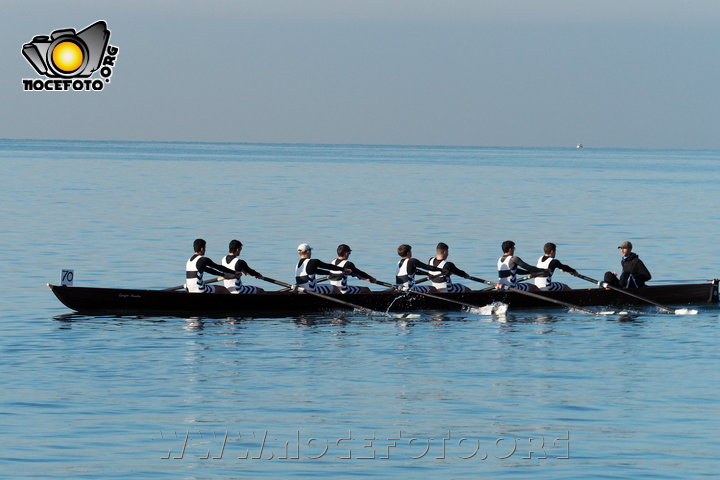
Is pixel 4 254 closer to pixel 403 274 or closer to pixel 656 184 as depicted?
pixel 403 274

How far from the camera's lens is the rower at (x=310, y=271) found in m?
30.1

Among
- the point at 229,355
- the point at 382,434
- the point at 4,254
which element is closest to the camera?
the point at 382,434

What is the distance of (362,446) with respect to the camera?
1827cm

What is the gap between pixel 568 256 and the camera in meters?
50.4

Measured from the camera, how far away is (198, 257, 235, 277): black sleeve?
2912 centimetres

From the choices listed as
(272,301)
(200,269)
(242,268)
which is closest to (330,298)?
(272,301)

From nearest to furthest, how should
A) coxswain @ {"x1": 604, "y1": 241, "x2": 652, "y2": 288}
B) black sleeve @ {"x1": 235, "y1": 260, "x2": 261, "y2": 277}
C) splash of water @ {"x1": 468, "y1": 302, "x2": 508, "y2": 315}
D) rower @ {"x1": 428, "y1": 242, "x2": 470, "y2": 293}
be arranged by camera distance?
black sleeve @ {"x1": 235, "y1": 260, "x2": 261, "y2": 277} → rower @ {"x1": 428, "y1": 242, "x2": 470, "y2": 293} → splash of water @ {"x1": 468, "y1": 302, "x2": 508, "y2": 315} → coxswain @ {"x1": 604, "y1": 241, "x2": 652, "y2": 288}

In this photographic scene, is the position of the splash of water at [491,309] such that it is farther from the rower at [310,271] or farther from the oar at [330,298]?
the rower at [310,271]

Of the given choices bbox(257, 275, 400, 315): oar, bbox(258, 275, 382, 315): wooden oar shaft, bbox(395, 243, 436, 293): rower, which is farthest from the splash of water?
bbox(258, 275, 382, 315): wooden oar shaft

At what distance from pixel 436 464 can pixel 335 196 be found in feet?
241

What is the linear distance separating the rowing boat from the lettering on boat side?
1065 centimetres

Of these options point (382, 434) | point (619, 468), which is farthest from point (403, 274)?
point (619, 468)

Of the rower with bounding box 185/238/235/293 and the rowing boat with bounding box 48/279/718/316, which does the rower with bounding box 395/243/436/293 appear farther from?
the rower with bounding box 185/238/235/293

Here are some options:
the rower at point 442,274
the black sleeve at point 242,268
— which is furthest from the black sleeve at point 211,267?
the rower at point 442,274
